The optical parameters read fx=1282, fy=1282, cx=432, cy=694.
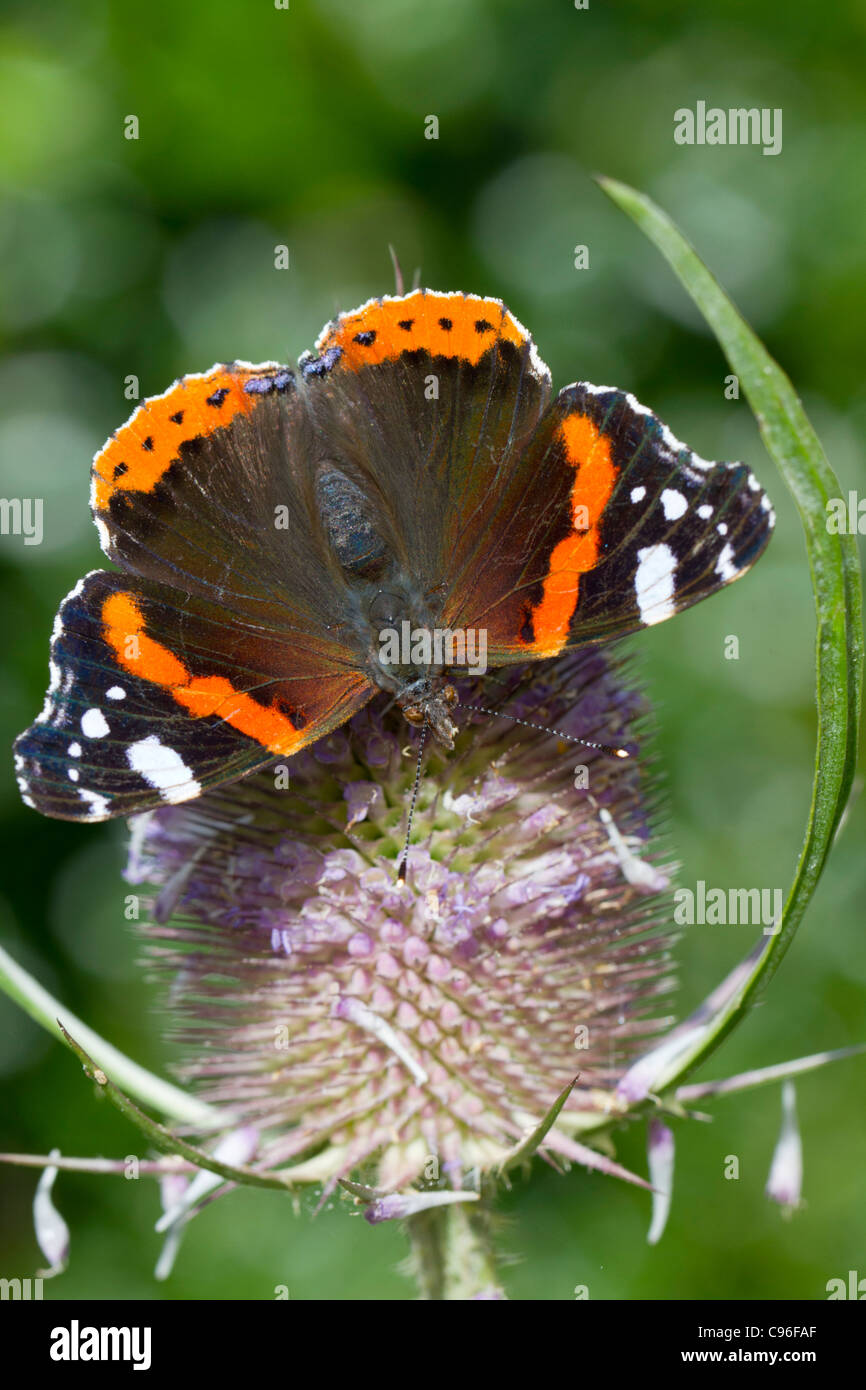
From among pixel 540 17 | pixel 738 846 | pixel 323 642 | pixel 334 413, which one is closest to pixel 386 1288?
pixel 738 846

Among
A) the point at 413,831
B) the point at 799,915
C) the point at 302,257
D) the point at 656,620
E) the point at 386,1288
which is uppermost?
the point at 302,257

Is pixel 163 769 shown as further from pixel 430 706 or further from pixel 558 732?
pixel 558 732

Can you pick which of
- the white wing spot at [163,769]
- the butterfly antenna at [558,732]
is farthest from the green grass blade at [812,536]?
the white wing spot at [163,769]

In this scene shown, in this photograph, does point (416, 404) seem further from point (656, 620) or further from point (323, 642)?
point (656, 620)

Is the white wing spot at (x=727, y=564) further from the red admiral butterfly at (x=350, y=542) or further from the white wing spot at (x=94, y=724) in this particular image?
the white wing spot at (x=94, y=724)

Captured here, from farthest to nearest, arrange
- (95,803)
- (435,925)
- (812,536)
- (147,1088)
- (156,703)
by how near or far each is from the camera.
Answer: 1. (147,1088)
2. (435,925)
3. (156,703)
4. (95,803)
5. (812,536)

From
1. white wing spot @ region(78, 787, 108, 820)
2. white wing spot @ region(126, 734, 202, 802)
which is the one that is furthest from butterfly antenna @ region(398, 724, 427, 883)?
white wing spot @ region(78, 787, 108, 820)

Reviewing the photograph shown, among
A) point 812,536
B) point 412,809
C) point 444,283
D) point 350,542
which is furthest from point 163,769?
point 444,283
